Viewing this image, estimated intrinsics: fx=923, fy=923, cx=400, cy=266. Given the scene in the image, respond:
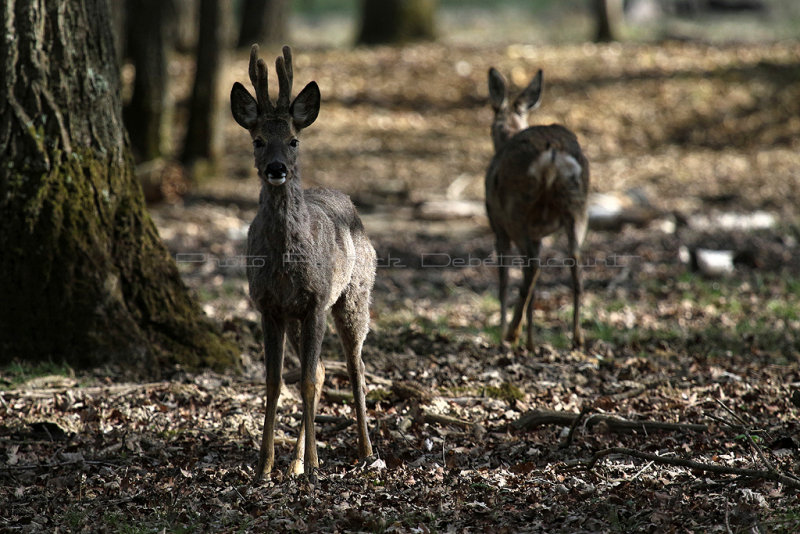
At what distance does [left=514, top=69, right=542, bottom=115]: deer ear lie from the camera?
921cm

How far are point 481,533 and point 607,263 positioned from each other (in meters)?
6.90

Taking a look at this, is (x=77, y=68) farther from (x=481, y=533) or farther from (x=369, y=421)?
(x=481, y=533)

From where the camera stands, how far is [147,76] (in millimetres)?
14016

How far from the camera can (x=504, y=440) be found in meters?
5.84

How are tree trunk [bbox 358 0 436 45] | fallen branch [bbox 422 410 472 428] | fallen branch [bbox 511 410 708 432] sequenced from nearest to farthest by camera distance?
fallen branch [bbox 511 410 708 432] → fallen branch [bbox 422 410 472 428] → tree trunk [bbox 358 0 436 45]

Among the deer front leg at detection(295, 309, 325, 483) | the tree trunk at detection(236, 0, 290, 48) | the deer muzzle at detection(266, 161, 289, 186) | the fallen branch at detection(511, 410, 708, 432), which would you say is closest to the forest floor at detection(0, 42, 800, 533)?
the fallen branch at detection(511, 410, 708, 432)

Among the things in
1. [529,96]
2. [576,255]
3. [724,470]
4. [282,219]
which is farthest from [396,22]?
[724,470]

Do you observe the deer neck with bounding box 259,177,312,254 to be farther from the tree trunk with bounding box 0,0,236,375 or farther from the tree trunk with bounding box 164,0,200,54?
the tree trunk with bounding box 164,0,200,54

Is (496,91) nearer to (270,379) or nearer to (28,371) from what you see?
(270,379)

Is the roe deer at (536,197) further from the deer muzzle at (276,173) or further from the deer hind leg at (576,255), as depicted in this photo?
the deer muzzle at (276,173)

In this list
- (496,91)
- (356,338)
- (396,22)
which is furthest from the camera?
(396,22)

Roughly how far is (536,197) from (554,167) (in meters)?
0.31

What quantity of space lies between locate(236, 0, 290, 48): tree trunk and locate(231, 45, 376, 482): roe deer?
55.8 ft

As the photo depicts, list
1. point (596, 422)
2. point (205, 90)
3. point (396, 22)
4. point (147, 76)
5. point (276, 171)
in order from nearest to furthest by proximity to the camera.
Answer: point (276, 171) < point (596, 422) < point (147, 76) < point (205, 90) < point (396, 22)
